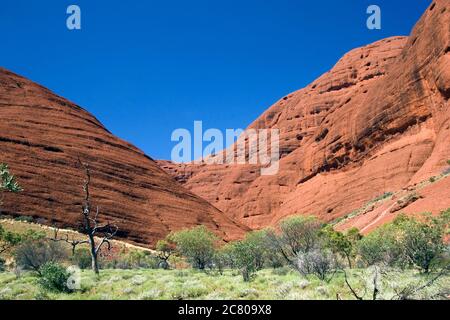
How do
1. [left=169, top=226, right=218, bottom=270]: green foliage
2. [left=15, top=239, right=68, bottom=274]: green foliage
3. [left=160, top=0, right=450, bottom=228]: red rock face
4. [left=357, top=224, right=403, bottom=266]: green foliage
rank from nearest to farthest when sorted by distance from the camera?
1. [left=357, top=224, right=403, bottom=266]: green foliage
2. [left=15, top=239, right=68, bottom=274]: green foliage
3. [left=169, top=226, right=218, bottom=270]: green foliage
4. [left=160, top=0, right=450, bottom=228]: red rock face

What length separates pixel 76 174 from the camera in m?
62.0

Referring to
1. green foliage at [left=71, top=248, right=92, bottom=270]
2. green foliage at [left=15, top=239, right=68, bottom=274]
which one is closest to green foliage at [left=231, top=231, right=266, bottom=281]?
green foliage at [left=15, top=239, right=68, bottom=274]

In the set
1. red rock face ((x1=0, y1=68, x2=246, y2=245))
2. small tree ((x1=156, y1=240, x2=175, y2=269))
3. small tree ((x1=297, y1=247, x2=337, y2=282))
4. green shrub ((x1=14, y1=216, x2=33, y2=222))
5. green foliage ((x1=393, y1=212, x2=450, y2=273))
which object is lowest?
small tree ((x1=156, y1=240, x2=175, y2=269))

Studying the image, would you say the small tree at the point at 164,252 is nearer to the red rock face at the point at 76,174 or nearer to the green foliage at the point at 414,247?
the red rock face at the point at 76,174

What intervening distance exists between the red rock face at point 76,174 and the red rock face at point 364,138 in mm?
18682

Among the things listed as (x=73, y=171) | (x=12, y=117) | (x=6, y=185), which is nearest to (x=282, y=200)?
(x=73, y=171)

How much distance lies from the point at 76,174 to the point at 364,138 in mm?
44884

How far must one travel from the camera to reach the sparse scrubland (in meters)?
11.6

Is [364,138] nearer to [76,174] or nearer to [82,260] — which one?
[76,174]

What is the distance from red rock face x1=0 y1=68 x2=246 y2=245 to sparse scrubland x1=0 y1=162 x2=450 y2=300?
19395mm

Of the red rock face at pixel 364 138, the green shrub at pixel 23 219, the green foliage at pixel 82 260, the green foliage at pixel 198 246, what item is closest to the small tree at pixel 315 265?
the green foliage at pixel 198 246

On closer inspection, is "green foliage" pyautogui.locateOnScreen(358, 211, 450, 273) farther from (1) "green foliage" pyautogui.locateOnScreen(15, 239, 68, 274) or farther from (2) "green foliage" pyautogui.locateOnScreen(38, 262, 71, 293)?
(1) "green foliage" pyautogui.locateOnScreen(15, 239, 68, 274)

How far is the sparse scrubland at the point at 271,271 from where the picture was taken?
38.1 ft
